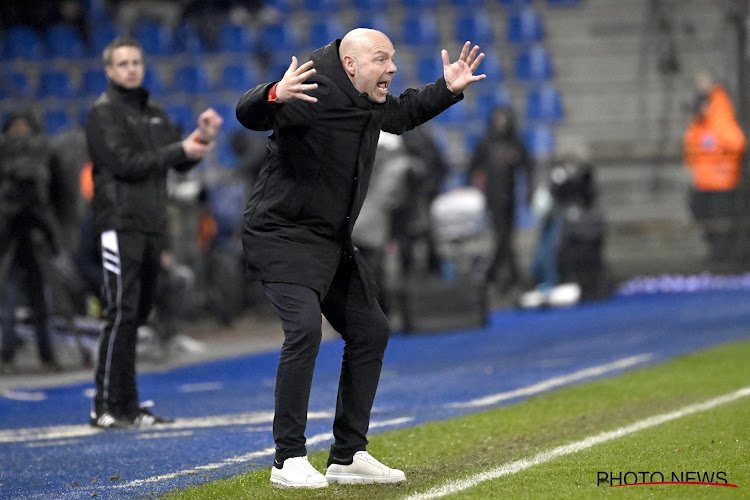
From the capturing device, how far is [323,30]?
72.4 feet

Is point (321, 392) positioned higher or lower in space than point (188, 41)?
lower

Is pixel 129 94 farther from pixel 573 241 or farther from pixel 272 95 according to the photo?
pixel 573 241

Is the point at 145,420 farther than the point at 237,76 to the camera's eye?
No

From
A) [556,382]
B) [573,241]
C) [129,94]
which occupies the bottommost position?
[573,241]

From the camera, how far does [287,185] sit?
560 centimetres

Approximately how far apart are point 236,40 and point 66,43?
9.68 ft

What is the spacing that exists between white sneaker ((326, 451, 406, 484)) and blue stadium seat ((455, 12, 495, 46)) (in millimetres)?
16638

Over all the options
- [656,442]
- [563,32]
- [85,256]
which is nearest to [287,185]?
[656,442]

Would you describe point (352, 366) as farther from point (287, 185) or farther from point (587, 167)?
point (587, 167)

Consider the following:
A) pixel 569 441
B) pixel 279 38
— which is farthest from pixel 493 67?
pixel 569 441

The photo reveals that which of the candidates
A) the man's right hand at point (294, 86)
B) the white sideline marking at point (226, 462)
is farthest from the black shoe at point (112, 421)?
the man's right hand at point (294, 86)

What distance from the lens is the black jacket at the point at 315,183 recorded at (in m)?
5.53

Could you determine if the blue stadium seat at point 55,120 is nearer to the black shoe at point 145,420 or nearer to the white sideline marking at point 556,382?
the white sideline marking at point 556,382

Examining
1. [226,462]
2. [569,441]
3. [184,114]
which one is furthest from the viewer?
[184,114]
